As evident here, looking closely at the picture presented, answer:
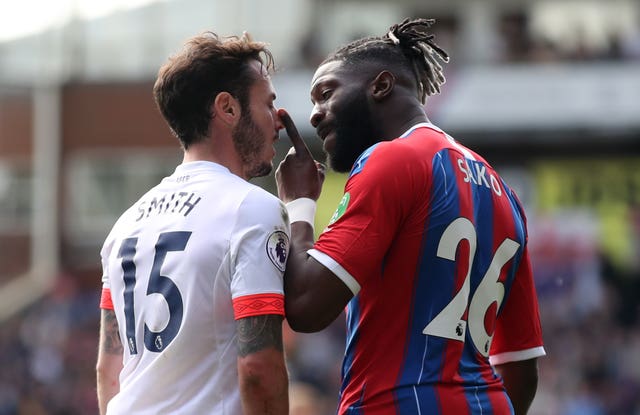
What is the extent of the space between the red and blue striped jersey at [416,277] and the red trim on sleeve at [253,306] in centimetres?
25

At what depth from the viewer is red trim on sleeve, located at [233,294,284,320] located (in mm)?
3828

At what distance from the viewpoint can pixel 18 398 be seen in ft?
58.8

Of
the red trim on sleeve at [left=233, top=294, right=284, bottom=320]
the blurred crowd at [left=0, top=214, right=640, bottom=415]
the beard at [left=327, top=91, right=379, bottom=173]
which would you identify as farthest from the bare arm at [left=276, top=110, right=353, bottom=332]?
the blurred crowd at [left=0, top=214, right=640, bottom=415]

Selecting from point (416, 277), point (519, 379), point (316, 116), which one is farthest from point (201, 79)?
point (519, 379)

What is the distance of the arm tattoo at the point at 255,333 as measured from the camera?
3828mm

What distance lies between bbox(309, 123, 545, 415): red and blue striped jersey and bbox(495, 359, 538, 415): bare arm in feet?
1.34

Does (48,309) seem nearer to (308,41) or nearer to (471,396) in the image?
(308,41)

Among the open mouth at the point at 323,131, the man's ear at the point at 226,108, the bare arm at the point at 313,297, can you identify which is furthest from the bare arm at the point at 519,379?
the man's ear at the point at 226,108

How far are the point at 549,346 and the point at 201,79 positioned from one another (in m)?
14.0

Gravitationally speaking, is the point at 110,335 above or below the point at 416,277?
below

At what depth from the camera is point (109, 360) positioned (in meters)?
4.40

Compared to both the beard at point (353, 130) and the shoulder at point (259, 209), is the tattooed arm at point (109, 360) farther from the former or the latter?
the beard at point (353, 130)

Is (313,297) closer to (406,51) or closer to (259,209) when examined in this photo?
(259,209)

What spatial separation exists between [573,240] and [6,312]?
13.9 meters
